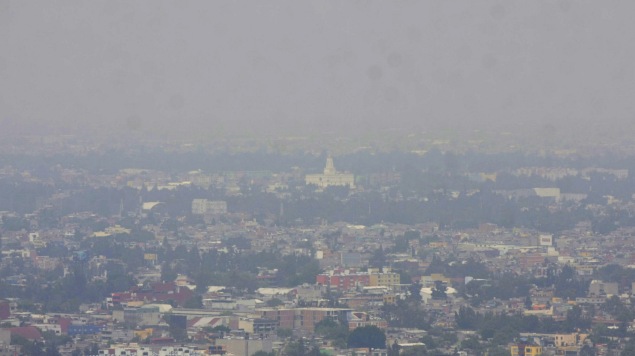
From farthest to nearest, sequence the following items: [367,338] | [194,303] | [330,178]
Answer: [330,178] → [194,303] → [367,338]

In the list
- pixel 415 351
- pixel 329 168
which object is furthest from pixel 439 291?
pixel 329 168

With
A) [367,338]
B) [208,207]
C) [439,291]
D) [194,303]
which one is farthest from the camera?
[208,207]

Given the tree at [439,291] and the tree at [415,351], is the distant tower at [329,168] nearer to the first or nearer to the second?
the tree at [439,291]

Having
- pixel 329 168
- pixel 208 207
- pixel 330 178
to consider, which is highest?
pixel 329 168

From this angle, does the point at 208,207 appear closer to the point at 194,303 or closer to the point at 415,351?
the point at 194,303

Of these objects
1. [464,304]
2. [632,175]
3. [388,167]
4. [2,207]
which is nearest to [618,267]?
[464,304]
